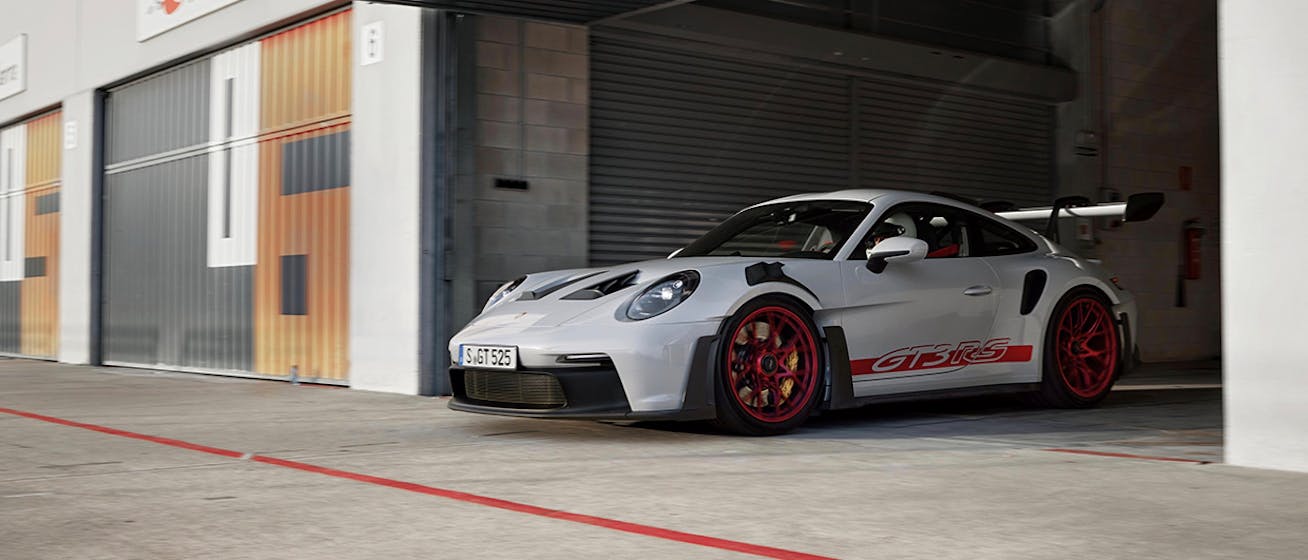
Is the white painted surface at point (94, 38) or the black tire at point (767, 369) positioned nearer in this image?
the black tire at point (767, 369)

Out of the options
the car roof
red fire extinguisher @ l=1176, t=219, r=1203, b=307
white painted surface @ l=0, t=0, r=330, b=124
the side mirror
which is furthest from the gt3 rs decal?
red fire extinguisher @ l=1176, t=219, r=1203, b=307

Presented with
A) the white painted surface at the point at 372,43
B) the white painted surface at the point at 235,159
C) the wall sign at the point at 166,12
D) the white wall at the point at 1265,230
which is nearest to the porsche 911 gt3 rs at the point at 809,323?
the white wall at the point at 1265,230

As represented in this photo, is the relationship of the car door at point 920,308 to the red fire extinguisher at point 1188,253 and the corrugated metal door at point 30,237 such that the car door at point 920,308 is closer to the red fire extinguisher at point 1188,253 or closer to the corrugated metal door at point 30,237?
the red fire extinguisher at point 1188,253

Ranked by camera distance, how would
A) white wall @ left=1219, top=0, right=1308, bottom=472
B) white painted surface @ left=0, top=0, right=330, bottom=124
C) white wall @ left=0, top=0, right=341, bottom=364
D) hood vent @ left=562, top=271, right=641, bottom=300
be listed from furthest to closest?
white wall @ left=0, top=0, right=341, bottom=364, white painted surface @ left=0, top=0, right=330, bottom=124, hood vent @ left=562, top=271, right=641, bottom=300, white wall @ left=1219, top=0, right=1308, bottom=472

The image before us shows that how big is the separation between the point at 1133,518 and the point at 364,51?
7.45 metres

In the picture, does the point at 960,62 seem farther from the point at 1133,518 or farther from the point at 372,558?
the point at 372,558

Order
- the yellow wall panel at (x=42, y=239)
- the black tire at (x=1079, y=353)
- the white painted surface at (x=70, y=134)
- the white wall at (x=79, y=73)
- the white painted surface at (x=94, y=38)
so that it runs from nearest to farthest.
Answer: the black tire at (x=1079, y=353) → the white painted surface at (x=94, y=38) → the white wall at (x=79, y=73) → the white painted surface at (x=70, y=134) → the yellow wall panel at (x=42, y=239)

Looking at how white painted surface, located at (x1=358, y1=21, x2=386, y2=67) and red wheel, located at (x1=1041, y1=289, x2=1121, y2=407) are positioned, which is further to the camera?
white painted surface, located at (x1=358, y1=21, x2=386, y2=67)

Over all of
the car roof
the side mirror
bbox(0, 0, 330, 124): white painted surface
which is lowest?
the side mirror

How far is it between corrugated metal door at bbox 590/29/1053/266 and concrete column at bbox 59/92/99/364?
7.81 m

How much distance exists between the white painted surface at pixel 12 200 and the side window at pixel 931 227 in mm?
14301

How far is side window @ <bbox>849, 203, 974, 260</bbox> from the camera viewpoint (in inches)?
263

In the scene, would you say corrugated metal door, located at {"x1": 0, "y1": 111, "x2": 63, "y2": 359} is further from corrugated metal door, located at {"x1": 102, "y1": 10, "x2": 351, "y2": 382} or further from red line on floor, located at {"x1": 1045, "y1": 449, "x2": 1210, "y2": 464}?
red line on floor, located at {"x1": 1045, "y1": 449, "x2": 1210, "y2": 464}

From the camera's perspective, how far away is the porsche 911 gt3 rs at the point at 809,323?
216 inches
